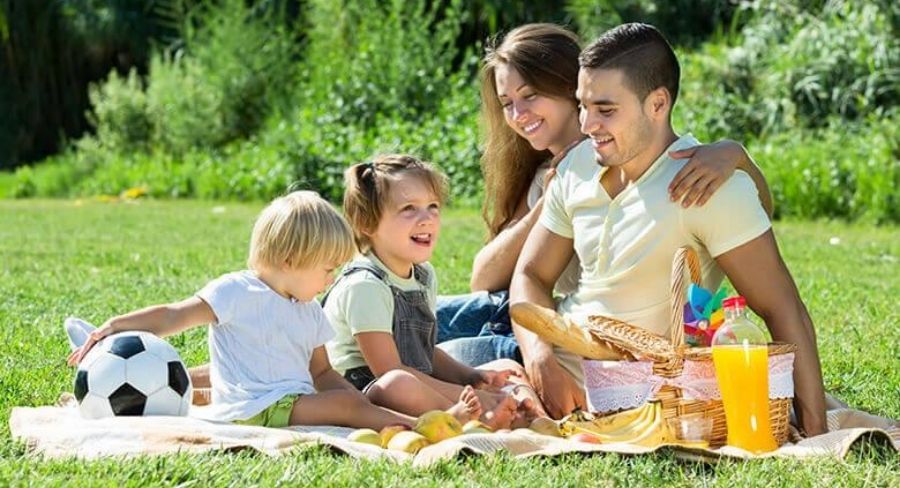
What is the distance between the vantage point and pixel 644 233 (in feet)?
14.4

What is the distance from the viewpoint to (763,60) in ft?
47.1

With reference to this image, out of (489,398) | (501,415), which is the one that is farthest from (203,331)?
(501,415)

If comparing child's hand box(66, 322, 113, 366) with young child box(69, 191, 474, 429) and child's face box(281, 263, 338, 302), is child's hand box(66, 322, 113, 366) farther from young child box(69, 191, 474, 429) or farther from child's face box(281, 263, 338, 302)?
child's face box(281, 263, 338, 302)

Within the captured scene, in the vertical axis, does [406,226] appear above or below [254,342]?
above

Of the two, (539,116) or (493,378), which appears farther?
(539,116)

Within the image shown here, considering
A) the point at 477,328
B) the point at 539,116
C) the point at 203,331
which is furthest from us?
the point at 203,331

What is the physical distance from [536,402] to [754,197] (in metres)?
0.95

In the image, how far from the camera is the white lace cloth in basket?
157 inches

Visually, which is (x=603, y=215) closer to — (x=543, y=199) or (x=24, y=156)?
(x=543, y=199)

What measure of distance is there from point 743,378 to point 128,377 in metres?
1.79

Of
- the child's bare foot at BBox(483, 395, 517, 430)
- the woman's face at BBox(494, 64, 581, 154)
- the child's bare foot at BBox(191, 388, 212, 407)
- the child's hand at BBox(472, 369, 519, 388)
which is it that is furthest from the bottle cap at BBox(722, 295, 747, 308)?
the child's bare foot at BBox(191, 388, 212, 407)

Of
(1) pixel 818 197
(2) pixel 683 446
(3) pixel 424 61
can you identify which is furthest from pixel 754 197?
(3) pixel 424 61

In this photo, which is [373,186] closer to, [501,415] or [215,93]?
[501,415]

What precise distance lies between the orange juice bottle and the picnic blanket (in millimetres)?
92
